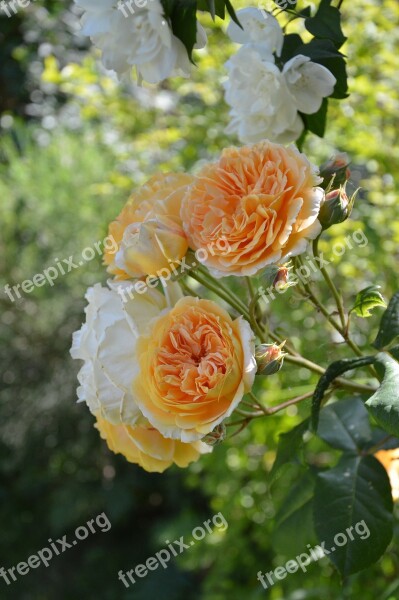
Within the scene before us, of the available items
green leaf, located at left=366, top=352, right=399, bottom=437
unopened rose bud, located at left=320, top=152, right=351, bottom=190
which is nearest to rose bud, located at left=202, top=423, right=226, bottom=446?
green leaf, located at left=366, top=352, right=399, bottom=437

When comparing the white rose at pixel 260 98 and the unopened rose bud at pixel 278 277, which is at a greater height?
the white rose at pixel 260 98

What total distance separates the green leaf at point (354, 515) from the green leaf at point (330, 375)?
0.36 ft

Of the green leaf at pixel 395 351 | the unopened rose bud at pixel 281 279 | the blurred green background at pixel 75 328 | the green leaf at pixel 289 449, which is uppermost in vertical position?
the unopened rose bud at pixel 281 279

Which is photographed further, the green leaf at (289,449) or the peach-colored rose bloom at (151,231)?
the green leaf at (289,449)

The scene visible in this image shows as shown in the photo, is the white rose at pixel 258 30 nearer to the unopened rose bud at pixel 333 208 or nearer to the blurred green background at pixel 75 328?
the unopened rose bud at pixel 333 208

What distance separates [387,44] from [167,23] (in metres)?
1.10

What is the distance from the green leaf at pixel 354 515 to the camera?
2.09ft

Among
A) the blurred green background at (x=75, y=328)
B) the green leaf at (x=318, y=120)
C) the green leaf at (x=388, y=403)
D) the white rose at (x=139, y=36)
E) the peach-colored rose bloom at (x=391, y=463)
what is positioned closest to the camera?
the green leaf at (x=388, y=403)

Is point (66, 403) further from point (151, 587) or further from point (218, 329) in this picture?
point (218, 329)

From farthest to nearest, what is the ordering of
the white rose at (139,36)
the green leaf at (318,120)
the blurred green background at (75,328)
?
1. the blurred green background at (75,328)
2. the green leaf at (318,120)
3. the white rose at (139,36)

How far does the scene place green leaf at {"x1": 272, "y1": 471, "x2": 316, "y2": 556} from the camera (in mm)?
875

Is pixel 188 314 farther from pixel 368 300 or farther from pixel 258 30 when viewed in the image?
pixel 258 30

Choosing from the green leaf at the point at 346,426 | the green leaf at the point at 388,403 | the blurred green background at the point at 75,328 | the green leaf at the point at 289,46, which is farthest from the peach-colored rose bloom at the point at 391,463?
the blurred green background at the point at 75,328

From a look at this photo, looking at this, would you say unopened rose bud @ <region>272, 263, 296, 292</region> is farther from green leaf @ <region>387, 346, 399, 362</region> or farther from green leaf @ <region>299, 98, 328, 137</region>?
green leaf @ <region>299, 98, 328, 137</region>
